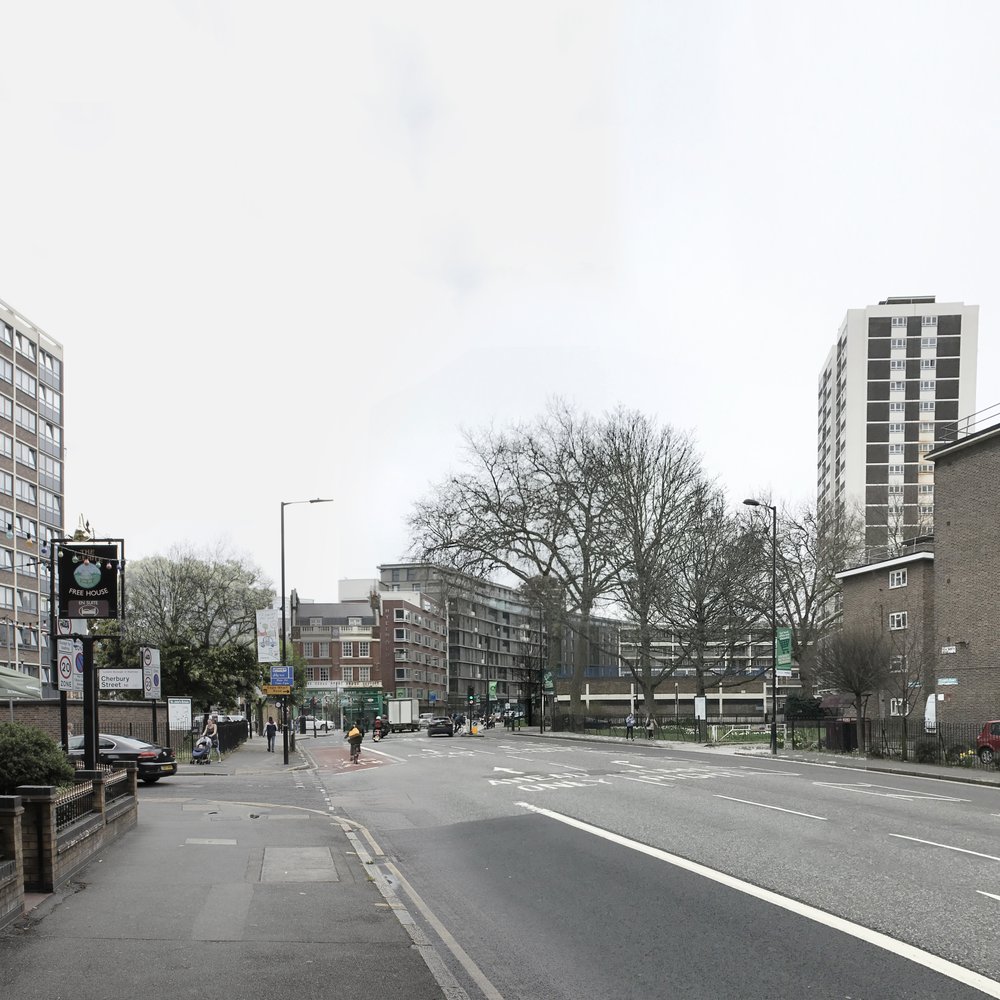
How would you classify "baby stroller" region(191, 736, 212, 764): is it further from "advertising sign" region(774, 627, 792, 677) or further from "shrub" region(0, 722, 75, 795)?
"shrub" region(0, 722, 75, 795)

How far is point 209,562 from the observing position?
253 ft

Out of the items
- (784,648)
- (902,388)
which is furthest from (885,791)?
(902,388)

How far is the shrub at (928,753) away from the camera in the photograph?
106 feet

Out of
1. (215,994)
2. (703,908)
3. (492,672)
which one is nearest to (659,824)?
(703,908)

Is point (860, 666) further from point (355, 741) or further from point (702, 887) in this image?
point (702, 887)

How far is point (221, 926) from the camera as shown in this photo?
9.02 m

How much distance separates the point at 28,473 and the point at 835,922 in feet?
272

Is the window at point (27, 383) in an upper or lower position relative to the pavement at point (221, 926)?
upper

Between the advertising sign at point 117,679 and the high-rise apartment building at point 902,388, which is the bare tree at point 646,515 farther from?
the high-rise apartment building at point 902,388

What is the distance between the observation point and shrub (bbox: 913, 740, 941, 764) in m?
32.3

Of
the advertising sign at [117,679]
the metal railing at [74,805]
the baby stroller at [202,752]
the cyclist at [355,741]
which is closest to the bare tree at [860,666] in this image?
the cyclist at [355,741]

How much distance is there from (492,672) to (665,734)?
131 meters

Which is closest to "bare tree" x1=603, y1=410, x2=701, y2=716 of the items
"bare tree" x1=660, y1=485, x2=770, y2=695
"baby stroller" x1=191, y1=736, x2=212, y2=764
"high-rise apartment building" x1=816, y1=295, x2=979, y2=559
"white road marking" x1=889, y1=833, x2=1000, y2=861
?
"bare tree" x1=660, y1=485, x2=770, y2=695

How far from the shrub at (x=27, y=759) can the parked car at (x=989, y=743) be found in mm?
26717
